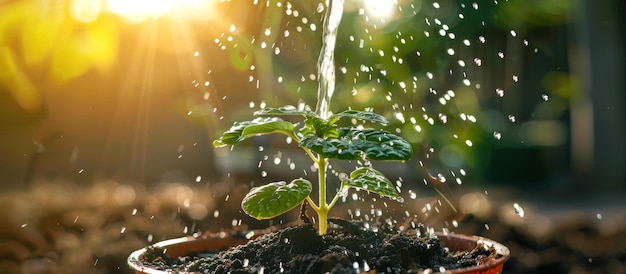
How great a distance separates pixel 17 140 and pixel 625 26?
278 inches

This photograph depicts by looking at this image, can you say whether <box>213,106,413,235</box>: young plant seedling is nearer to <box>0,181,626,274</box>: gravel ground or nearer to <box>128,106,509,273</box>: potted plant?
<box>128,106,509,273</box>: potted plant

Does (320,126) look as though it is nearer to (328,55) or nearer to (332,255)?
(332,255)

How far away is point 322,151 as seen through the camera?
91cm

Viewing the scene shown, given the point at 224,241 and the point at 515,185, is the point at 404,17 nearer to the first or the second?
the point at 224,241

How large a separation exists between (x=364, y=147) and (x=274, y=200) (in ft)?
0.47

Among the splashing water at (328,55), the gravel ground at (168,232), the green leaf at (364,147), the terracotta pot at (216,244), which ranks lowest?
the gravel ground at (168,232)

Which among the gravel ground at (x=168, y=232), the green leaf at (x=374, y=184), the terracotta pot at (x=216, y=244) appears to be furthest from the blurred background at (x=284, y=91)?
the green leaf at (x=374, y=184)

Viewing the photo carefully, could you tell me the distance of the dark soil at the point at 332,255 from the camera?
954mm

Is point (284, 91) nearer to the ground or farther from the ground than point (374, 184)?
nearer to the ground

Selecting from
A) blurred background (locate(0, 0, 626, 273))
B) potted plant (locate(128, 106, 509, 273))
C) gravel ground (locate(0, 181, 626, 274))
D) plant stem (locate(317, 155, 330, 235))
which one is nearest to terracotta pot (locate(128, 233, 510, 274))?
potted plant (locate(128, 106, 509, 273))

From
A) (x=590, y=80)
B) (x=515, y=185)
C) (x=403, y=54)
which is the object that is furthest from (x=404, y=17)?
(x=515, y=185)

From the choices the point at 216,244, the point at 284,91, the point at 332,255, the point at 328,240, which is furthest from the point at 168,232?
the point at 284,91

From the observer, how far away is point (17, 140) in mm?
7961

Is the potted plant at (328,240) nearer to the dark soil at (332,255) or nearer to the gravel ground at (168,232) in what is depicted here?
the dark soil at (332,255)
